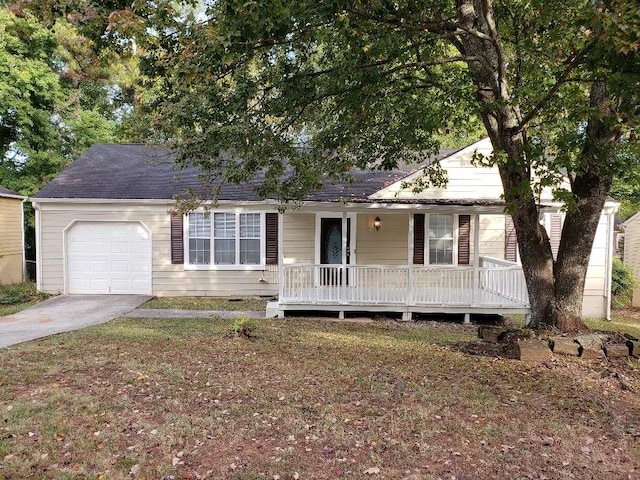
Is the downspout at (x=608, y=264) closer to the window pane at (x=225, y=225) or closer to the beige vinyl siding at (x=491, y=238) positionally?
the beige vinyl siding at (x=491, y=238)

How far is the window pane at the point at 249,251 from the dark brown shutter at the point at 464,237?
566 cm

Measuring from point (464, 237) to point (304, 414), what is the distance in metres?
9.57

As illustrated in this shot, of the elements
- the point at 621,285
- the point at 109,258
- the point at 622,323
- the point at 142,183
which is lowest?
the point at 622,323

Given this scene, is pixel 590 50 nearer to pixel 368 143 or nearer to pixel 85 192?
pixel 368 143

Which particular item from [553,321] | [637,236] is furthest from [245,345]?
[637,236]

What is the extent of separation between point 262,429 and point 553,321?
15.1 feet

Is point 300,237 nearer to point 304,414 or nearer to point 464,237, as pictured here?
point 464,237

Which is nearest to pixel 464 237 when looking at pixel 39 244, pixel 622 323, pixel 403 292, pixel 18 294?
pixel 403 292

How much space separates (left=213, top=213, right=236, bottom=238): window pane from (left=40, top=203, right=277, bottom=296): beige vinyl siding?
3.48 ft

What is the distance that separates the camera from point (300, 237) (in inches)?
532

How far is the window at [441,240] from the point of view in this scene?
13.2 meters

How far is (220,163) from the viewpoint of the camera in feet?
22.8

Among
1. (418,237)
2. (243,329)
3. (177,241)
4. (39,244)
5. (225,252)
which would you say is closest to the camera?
(243,329)

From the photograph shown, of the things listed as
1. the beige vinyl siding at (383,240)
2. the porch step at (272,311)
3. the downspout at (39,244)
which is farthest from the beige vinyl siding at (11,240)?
the beige vinyl siding at (383,240)
